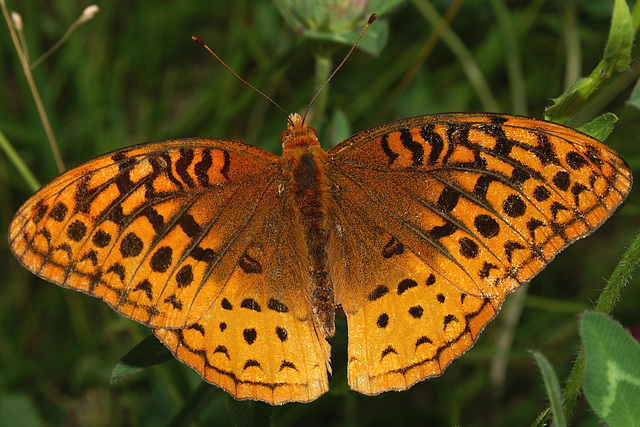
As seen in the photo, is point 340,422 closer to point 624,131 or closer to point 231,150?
point 231,150

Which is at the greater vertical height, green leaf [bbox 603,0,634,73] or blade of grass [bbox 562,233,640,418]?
green leaf [bbox 603,0,634,73]

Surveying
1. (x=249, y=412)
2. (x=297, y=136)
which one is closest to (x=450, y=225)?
(x=297, y=136)

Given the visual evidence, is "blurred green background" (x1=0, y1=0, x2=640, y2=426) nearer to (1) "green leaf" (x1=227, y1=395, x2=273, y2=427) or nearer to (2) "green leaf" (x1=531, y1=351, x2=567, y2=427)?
(1) "green leaf" (x1=227, y1=395, x2=273, y2=427)

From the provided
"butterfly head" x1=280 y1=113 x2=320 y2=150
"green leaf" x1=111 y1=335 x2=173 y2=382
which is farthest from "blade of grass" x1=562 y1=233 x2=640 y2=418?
"green leaf" x1=111 y1=335 x2=173 y2=382

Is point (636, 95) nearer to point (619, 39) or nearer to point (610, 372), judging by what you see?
point (619, 39)

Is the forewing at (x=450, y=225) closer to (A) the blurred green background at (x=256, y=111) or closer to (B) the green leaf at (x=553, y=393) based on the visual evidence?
(B) the green leaf at (x=553, y=393)
